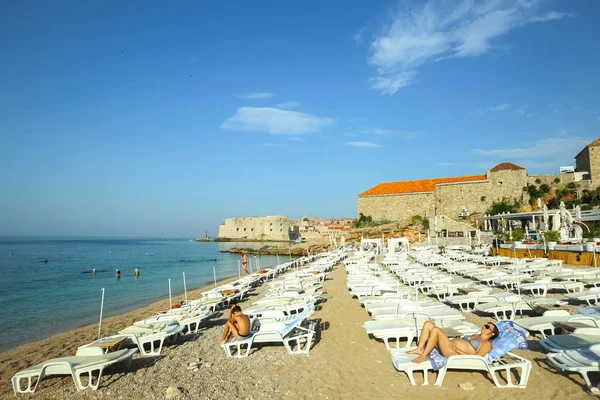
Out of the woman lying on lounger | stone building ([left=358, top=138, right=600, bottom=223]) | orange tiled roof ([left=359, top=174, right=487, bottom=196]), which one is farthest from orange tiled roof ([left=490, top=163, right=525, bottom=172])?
the woman lying on lounger

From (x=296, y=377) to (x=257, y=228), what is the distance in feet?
279

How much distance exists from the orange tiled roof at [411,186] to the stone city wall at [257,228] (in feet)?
143

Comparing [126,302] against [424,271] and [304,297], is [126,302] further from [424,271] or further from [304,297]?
[424,271]

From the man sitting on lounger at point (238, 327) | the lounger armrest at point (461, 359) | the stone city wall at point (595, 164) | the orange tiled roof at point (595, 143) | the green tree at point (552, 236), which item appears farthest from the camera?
the orange tiled roof at point (595, 143)

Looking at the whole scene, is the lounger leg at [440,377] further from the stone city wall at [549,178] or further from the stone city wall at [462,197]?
the stone city wall at [549,178]

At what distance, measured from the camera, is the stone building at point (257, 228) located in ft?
274

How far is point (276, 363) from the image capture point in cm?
493

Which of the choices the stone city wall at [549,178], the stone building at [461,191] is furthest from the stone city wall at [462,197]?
the stone city wall at [549,178]

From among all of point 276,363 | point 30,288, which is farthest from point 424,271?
point 30,288

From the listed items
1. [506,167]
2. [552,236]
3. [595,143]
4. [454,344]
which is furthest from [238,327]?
[595,143]

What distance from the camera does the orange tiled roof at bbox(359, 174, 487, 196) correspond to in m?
38.5

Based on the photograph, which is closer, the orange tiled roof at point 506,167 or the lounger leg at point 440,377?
the lounger leg at point 440,377

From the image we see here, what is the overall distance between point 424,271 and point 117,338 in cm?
893

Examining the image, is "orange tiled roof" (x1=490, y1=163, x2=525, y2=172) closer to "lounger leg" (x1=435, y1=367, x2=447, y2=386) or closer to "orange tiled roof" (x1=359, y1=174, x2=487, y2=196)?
"orange tiled roof" (x1=359, y1=174, x2=487, y2=196)
